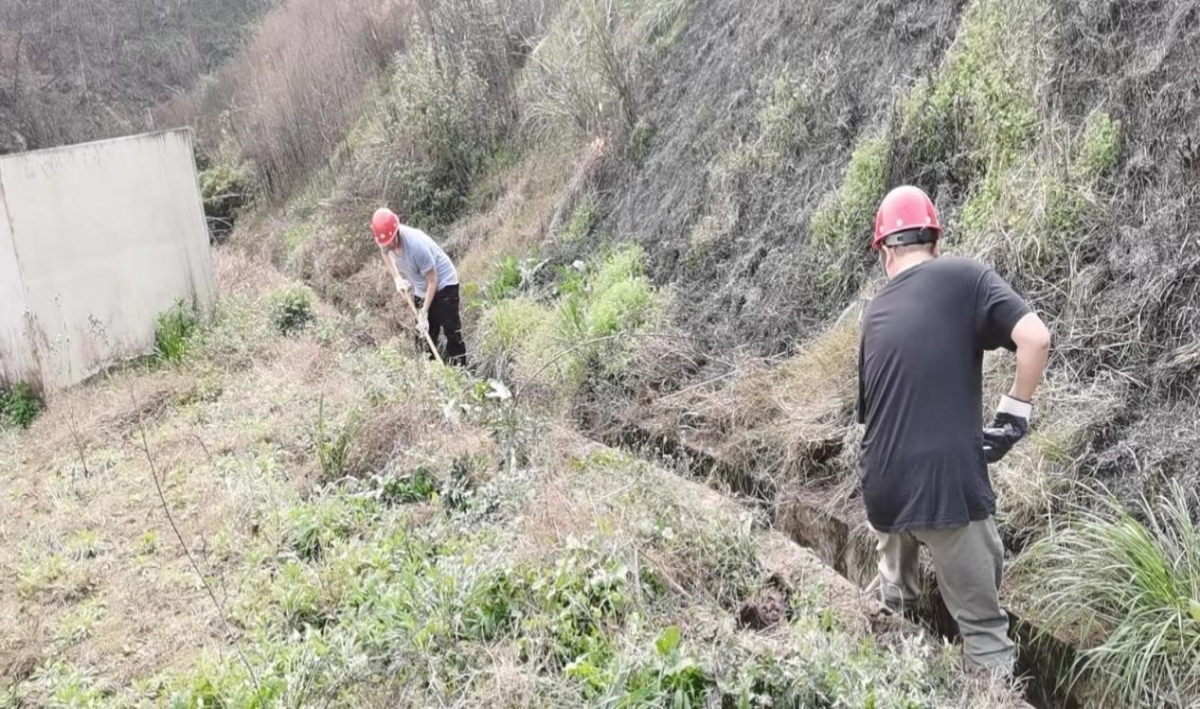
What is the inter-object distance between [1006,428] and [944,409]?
26 centimetres

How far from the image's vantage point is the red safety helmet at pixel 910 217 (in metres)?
3.19

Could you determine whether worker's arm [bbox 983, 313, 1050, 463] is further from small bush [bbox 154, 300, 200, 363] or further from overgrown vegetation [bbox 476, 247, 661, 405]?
small bush [bbox 154, 300, 200, 363]

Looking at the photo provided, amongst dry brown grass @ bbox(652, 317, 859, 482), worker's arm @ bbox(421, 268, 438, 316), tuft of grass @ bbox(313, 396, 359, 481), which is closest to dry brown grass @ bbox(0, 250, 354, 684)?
tuft of grass @ bbox(313, 396, 359, 481)

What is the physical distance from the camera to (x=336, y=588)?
3.95 meters

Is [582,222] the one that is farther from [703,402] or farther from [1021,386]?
[1021,386]

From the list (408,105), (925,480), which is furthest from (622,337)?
(408,105)

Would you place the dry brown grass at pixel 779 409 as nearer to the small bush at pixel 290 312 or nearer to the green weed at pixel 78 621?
the green weed at pixel 78 621

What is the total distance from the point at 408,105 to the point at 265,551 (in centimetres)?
926

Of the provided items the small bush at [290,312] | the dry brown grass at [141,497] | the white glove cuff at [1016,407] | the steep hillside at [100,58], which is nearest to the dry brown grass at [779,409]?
the white glove cuff at [1016,407]

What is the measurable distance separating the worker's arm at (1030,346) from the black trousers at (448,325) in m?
5.34

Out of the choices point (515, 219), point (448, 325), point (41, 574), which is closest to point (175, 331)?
point (448, 325)

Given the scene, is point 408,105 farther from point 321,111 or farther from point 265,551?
point 265,551

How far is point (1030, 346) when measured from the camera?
9.40 ft

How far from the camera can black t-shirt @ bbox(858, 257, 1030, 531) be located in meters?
3.03
